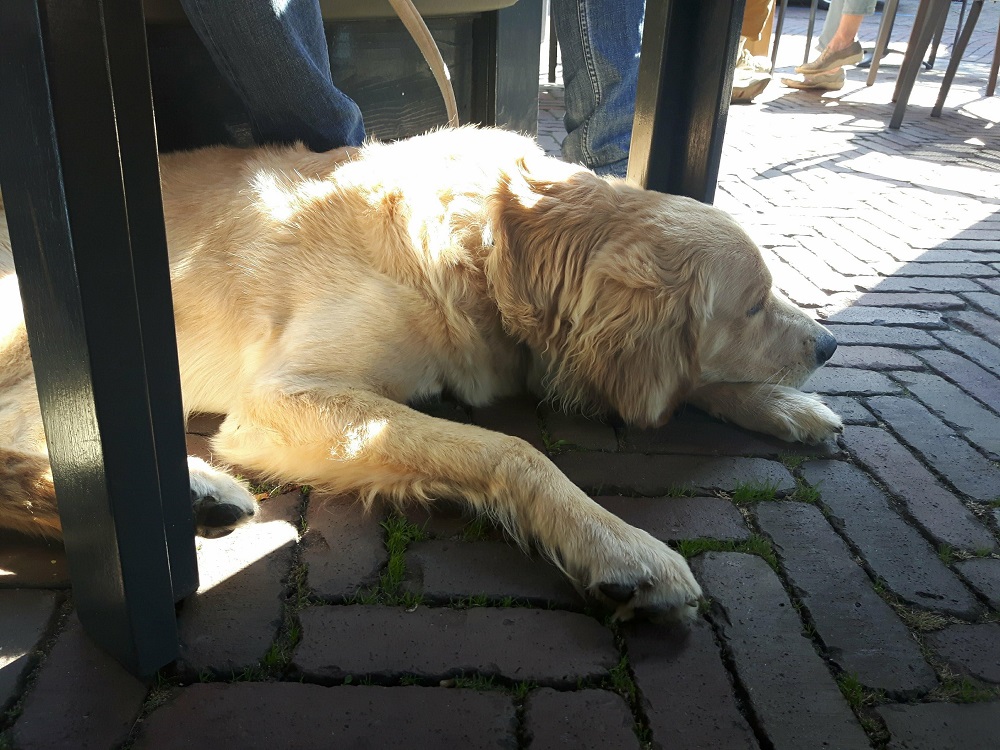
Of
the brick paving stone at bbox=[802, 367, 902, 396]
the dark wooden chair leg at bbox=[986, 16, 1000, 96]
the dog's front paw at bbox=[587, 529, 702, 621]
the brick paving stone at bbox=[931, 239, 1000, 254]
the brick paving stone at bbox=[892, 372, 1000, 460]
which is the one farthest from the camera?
the dark wooden chair leg at bbox=[986, 16, 1000, 96]

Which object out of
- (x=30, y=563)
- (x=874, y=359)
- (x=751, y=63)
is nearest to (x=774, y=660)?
(x=30, y=563)

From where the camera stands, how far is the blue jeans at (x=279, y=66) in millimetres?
2809

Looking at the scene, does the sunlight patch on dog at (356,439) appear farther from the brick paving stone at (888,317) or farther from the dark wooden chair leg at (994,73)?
the dark wooden chair leg at (994,73)

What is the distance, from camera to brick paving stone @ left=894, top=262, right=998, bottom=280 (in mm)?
4203

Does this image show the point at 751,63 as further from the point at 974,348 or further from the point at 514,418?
the point at 514,418

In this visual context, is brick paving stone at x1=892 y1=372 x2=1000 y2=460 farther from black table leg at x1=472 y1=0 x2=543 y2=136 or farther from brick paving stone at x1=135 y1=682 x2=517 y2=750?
black table leg at x1=472 y1=0 x2=543 y2=136

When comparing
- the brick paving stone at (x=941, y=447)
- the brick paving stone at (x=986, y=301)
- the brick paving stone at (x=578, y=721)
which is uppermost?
the brick paving stone at (x=578, y=721)

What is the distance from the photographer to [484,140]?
283 centimetres

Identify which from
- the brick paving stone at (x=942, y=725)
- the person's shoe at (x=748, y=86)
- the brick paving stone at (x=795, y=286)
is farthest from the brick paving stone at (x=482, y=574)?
the person's shoe at (x=748, y=86)

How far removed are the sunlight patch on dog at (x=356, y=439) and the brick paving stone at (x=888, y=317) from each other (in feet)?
7.55

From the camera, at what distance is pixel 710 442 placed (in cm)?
269

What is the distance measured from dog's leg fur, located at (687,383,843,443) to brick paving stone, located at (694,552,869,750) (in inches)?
28.6

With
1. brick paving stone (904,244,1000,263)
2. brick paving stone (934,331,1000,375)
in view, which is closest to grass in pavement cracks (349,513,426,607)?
brick paving stone (934,331,1000,375)

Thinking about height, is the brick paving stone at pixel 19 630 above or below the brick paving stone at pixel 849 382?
above
